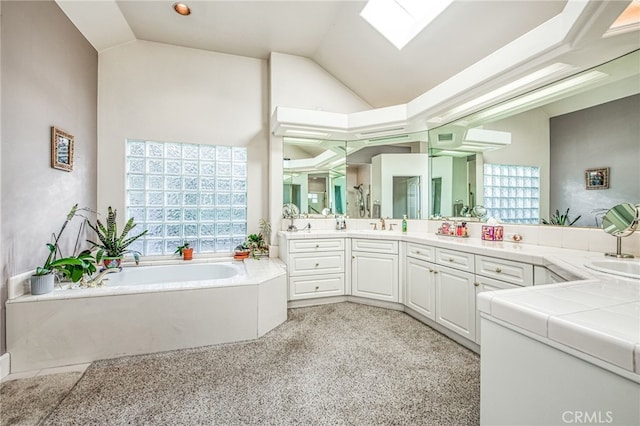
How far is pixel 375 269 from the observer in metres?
3.00

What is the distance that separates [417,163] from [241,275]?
2.39 m

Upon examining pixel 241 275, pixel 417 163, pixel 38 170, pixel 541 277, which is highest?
pixel 417 163

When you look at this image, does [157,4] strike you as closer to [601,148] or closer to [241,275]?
[241,275]

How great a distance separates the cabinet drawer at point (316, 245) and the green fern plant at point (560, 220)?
184 centimetres

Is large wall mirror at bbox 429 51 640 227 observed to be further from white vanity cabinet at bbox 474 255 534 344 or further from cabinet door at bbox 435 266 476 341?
cabinet door at bbox 435 266 476 341

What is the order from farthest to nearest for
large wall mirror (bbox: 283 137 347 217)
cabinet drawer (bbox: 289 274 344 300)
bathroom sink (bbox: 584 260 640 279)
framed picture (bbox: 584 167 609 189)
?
large wall mirror (bbox: 283 137 347 217)
cabinet drawer (bbox: 289 274 344 300)
framed picture (bbox: 584 167 609 189)
bathroom sink (bbox: 584 260 640 279)

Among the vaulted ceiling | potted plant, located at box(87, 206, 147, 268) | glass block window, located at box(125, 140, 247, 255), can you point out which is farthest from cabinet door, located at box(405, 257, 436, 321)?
potted plant, located at box(87, 206, 147, 268)

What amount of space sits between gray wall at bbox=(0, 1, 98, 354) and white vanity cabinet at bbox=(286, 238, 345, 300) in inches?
74.5

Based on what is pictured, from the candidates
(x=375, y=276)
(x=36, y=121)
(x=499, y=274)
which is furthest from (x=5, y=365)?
(x=499, y=274)

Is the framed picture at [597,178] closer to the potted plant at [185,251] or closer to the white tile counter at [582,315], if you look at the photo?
the white tile counter at [582,315]

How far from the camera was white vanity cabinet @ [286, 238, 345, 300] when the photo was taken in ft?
9.86

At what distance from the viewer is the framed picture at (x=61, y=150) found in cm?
233

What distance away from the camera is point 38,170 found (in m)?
A: 2.17

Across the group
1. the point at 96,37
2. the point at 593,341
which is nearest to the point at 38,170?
the point at 96,37
